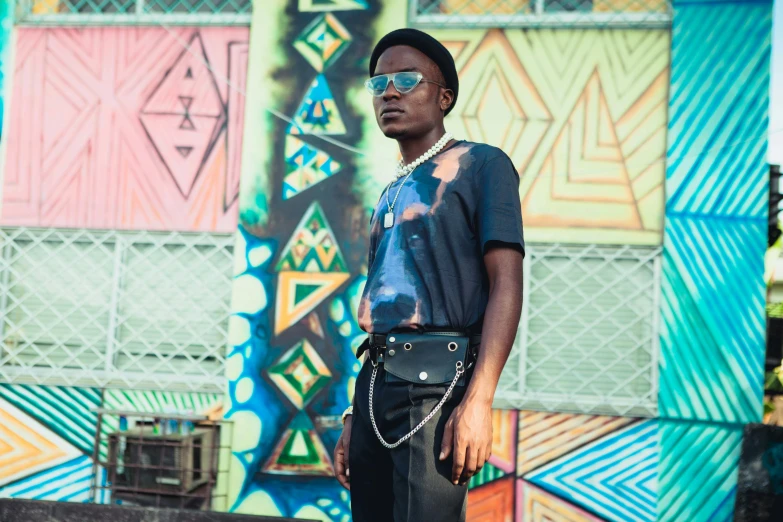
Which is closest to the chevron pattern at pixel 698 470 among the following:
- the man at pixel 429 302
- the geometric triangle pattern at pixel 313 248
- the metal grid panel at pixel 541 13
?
the geometric triangle pattern at pixel 313 248

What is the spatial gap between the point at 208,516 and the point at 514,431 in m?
2.04

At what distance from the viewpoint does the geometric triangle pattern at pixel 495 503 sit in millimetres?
5145

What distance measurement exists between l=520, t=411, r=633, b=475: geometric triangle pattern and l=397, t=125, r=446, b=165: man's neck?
3316 millimetres

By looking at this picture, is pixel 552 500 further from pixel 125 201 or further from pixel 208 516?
pixel 125 201

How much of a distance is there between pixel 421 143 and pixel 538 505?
11.9 feet

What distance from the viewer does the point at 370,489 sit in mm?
2076

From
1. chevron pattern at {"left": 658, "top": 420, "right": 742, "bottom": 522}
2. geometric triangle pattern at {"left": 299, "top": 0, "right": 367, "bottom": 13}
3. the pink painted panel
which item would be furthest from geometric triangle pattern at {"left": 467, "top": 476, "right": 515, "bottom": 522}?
geometric triangle pattern at {"left": 299, "top": 0, "right": 367, "bottom": 13}

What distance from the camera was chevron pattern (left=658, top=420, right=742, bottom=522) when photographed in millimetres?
4934

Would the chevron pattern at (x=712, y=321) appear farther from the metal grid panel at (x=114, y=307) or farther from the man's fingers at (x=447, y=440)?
the man's fingers at (x=447, y=440)

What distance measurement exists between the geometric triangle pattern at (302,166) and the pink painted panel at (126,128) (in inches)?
14.9

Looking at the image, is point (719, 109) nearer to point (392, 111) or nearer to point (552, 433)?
point (552, 433)

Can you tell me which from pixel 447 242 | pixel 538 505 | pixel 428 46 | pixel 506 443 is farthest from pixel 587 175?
pixel 447 242

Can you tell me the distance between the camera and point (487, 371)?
1846 mm

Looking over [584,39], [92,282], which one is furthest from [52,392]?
[584,39]
